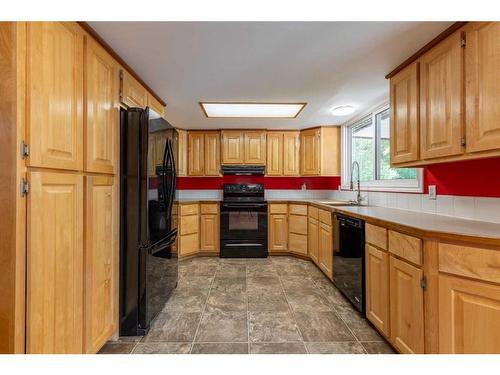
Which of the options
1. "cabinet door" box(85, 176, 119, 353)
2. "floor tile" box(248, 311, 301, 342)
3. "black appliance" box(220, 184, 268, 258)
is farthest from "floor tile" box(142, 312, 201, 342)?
"black appliance" box(220, 184, 268, 258)

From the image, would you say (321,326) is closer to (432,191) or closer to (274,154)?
(432,191)

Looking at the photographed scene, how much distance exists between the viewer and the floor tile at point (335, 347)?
167 centimetres

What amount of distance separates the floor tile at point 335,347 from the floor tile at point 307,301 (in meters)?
0.49

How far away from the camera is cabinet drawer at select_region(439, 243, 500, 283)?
1136 mm

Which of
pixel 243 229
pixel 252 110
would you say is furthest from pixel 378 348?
pixel 252 110

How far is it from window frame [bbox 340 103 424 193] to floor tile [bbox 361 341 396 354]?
1359 mm

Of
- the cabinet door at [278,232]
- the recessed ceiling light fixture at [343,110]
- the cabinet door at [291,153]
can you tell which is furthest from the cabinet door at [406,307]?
the cabinet door at [291,153]

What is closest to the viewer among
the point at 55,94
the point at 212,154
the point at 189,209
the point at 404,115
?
the point at 55,94

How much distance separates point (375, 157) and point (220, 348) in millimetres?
2763

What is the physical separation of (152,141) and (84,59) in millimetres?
658

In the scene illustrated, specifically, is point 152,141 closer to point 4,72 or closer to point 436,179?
point 4,72

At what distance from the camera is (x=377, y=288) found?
6.03ft
